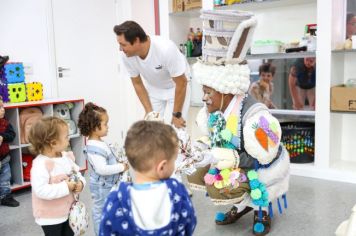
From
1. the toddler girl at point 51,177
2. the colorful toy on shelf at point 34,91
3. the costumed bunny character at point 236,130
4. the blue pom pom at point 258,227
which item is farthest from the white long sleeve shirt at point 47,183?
the colorful toy on shelf at point 34,91

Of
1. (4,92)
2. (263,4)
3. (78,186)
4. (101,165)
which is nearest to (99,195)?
(101,165)

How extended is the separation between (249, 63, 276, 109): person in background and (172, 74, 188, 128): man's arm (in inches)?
51.1

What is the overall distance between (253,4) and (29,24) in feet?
7.51

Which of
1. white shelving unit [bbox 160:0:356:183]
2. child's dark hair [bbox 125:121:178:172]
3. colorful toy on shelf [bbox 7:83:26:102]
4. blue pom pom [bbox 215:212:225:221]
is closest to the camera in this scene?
child's dark hair [bbox 125:121:178:172]

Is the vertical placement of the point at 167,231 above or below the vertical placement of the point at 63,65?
below

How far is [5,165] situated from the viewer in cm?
320

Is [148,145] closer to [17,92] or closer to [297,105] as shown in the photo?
[17,92]

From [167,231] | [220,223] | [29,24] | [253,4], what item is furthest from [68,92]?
[167,231]

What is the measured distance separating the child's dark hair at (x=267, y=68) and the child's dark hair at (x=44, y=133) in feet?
8.80

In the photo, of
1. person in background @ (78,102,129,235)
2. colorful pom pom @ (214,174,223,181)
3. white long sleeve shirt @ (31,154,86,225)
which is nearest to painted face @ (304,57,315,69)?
colorful pom pom @ (214,174,223,181)

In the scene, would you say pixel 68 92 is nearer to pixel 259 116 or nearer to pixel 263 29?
pixel 263 29

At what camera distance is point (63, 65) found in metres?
4.37

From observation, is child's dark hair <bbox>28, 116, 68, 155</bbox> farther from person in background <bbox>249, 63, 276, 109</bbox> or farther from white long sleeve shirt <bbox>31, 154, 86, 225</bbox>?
person in background <bbox>249, 63, 276, 109</bbox>

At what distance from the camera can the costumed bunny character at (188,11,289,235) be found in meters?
2.32
